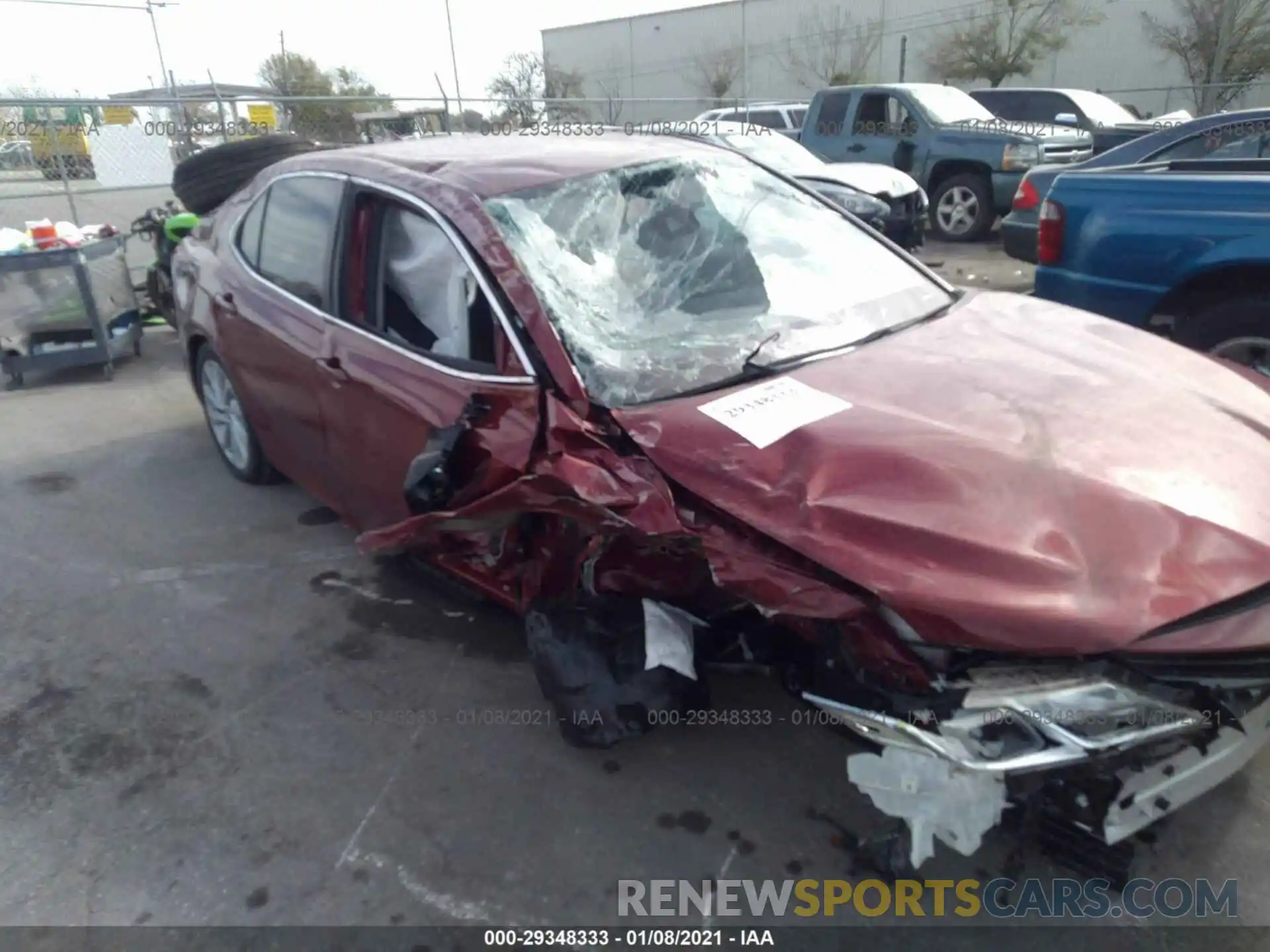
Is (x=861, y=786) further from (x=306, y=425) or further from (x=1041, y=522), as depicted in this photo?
(x=306, y=425)

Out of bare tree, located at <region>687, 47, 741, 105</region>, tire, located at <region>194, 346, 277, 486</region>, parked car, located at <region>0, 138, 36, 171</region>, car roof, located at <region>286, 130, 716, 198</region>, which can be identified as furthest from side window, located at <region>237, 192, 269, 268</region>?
bare tree, located at <region>687, 47, 741, 105</region>

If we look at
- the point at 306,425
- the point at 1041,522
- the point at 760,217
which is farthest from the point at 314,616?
the point at 1041,522

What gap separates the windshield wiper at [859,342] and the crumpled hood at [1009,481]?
62mm

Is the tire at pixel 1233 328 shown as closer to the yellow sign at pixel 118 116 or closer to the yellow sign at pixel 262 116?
the yellow sign at pixel 118 116

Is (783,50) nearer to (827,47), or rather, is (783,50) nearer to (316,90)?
(827,47)

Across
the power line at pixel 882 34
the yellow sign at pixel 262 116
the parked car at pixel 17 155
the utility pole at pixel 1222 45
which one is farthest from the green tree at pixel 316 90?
the utility pole at pixel 1222 45

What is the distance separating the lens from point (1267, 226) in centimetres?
417

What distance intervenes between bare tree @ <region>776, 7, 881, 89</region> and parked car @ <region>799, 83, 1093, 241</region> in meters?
28.2

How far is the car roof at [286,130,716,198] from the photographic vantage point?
10.5ft

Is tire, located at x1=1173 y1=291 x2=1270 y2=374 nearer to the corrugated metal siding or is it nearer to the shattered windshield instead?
the shattered windshield

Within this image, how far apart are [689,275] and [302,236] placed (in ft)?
5.57

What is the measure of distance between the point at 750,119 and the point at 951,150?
6245 mm

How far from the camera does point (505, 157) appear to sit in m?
3.40

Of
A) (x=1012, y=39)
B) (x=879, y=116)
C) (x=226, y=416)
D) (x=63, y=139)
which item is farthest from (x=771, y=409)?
(x=1012, y=39)
